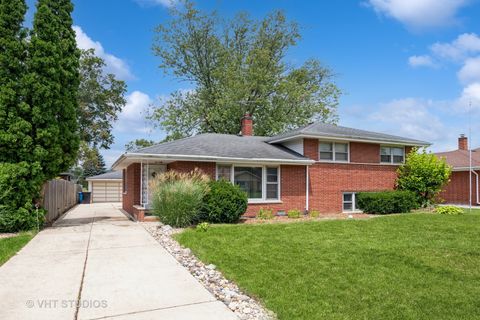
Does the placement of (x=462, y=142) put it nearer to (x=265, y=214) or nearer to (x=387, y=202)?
(x=387, y=202)

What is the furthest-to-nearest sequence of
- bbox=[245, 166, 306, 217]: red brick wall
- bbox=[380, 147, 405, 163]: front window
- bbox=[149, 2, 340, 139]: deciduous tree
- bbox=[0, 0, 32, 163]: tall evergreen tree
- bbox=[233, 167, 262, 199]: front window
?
bbox=[149, 2, 340, 139]: deciduous tree, bbox=[380, 147, 405, 163]: front window, bbox=[245, 166, 306, 217]: red brick wall, bbox=[233, 167, 262, 199]: front window, bbox=[0, 0, 32, 163]: tall evergreen tree

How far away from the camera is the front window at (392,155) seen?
18109 mm

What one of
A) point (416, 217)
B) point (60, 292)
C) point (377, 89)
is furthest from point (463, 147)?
point (60, 292)

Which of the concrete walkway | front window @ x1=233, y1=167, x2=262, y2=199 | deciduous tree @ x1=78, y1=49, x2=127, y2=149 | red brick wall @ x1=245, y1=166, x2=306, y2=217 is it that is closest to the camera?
the concrete walkway

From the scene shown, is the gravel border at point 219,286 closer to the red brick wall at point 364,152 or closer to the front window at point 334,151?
the front window at point 334,151

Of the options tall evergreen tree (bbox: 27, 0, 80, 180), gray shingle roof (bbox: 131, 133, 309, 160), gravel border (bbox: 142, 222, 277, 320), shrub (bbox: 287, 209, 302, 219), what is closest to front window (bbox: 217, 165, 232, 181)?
gray shingle roof (bbox: 131, 133, 309, 160)

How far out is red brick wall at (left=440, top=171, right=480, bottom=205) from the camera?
73.4 ft

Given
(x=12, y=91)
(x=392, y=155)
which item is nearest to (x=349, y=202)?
(x=392, y=155)

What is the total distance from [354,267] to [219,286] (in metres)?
2.42

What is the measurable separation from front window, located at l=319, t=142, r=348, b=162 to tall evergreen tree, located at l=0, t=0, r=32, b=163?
1181cm

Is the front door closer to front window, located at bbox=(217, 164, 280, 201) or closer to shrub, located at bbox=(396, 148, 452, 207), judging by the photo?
front window, located at bbox=(217, 164, 280, 201)

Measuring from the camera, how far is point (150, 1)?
16.9m

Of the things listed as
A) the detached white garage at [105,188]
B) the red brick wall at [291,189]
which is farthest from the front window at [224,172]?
the detached white garage at [105,188]

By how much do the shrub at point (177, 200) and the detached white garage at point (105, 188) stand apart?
22218 millimetres
